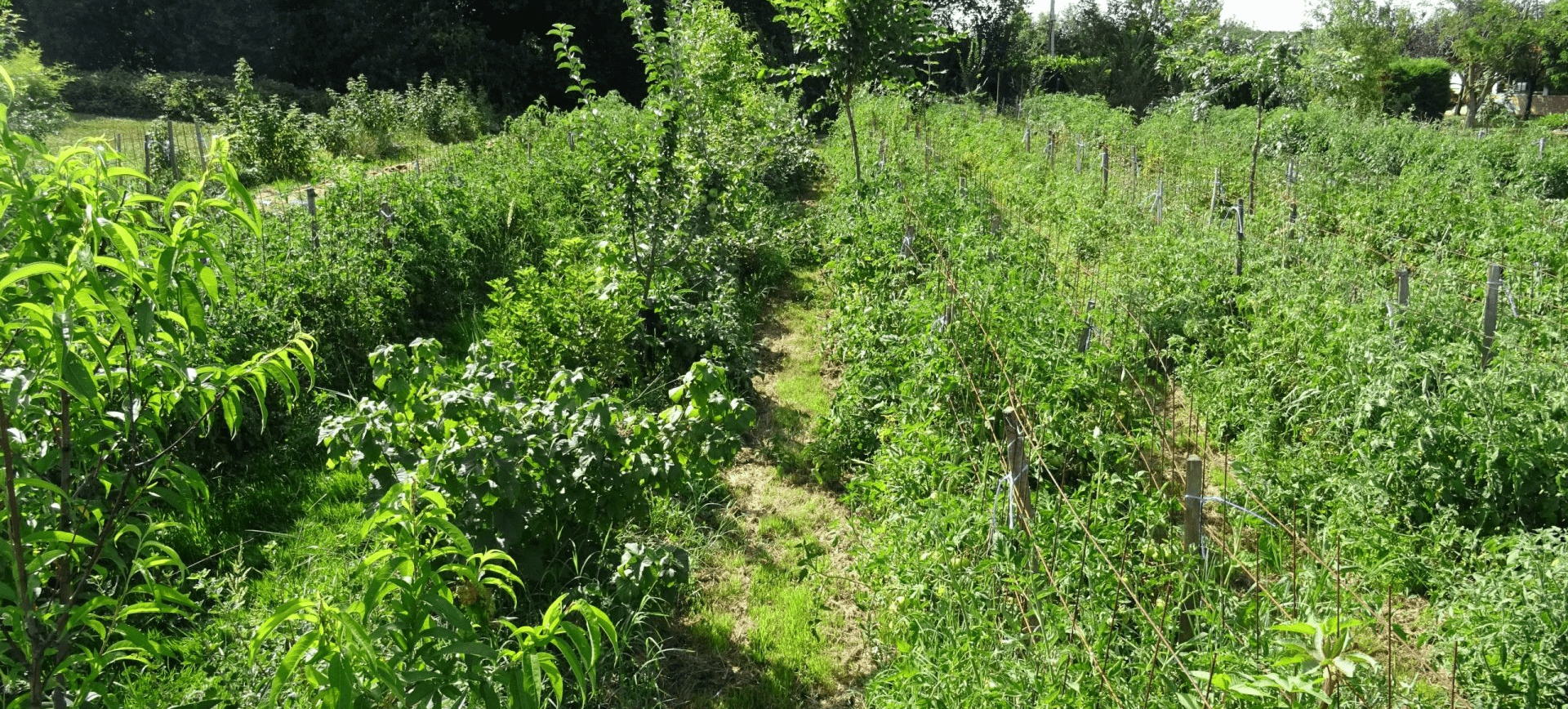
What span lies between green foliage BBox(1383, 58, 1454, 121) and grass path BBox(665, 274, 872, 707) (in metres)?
35.4

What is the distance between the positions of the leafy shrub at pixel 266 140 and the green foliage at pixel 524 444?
42.5 ft

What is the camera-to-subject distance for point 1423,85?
33250mm

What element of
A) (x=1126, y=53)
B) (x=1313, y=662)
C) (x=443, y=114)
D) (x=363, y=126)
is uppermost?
(x=1126, y=53)

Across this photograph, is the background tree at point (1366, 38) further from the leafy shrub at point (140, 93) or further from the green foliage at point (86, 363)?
the leafy shrub at point (140, 93)

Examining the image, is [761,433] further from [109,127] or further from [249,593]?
[109,127]

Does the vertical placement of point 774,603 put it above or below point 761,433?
below

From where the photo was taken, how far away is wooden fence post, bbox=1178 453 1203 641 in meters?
2.99

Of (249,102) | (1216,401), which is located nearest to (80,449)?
(1216,401)

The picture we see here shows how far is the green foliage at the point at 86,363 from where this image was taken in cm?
160

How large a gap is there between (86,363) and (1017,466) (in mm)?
2817

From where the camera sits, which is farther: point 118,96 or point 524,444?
point 118,96

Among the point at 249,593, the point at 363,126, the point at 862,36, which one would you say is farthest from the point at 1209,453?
the point at 363,126

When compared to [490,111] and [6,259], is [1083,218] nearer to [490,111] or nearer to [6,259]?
[6,259]

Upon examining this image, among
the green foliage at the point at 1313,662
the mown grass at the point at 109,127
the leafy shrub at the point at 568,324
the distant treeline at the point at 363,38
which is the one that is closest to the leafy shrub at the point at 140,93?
the mown grass at the point at 109,127
